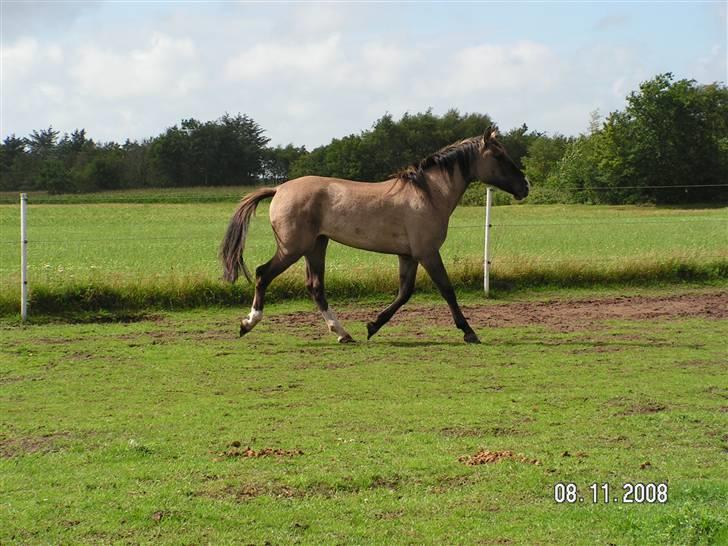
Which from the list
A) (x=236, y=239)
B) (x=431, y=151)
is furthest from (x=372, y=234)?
(x=431, y=151)

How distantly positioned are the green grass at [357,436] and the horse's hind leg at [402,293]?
0.25m

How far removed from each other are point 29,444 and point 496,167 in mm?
6480

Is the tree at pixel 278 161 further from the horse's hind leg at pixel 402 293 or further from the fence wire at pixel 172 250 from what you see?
the horse's hind leg at pixel 402 293

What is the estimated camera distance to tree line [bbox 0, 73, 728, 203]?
47481 millimetres

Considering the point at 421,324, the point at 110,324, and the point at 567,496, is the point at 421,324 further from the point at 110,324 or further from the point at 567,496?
the point at 567,496

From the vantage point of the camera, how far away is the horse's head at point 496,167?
408 inches

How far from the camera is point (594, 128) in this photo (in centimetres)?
7544

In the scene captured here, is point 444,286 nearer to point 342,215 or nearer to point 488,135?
point 342,215

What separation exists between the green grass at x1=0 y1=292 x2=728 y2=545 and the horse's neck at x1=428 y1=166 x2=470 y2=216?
1.65 metres

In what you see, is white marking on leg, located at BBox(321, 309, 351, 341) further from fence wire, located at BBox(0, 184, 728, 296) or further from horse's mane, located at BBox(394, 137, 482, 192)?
fence wire, located at BBox(0, 184, 728, 296)

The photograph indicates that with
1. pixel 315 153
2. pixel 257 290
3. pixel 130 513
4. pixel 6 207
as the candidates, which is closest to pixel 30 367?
pixel 257 290
